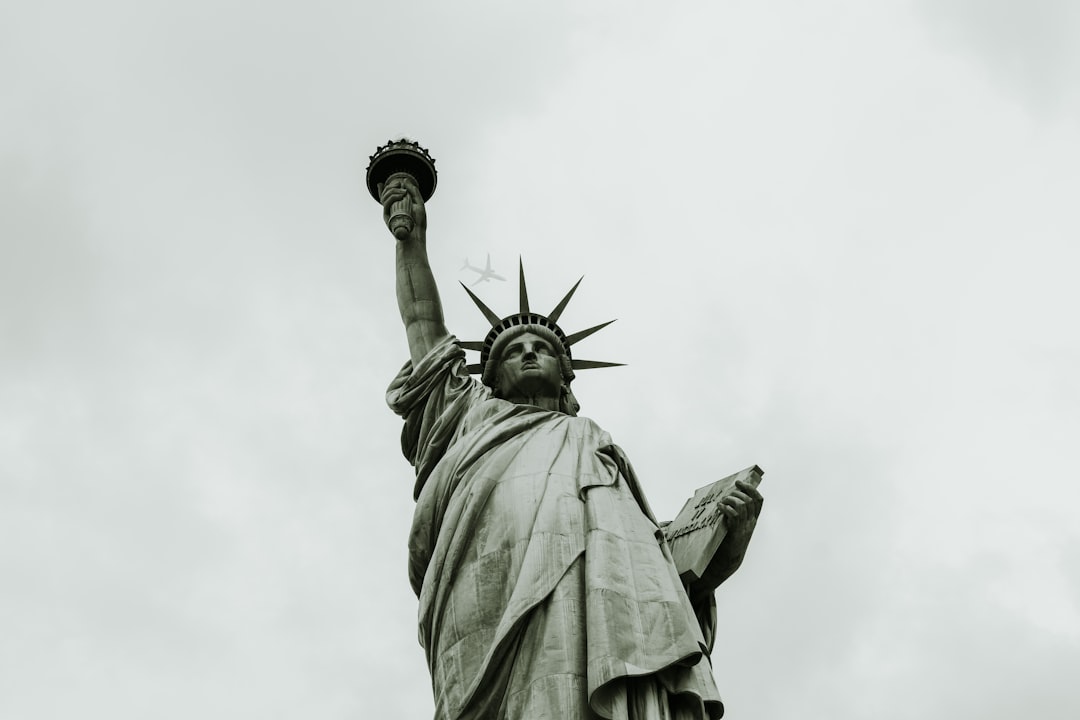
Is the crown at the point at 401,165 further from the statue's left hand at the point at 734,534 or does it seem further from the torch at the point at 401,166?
the statue's left hand at the point at 734,534

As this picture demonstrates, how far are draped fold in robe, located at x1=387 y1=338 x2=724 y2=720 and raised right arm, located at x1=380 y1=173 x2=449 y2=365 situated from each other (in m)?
1.51

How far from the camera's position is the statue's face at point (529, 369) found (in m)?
14.7

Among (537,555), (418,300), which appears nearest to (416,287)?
(418,300)

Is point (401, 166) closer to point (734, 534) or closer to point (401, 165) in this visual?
point (401, 165)

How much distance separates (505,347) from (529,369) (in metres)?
0.48

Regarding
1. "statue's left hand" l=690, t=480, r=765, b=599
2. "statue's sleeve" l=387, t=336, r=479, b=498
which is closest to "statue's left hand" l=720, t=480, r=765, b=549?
"statue's left hand" l=690, t=480, r=765, b=599

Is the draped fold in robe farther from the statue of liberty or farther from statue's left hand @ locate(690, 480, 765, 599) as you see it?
statue's left hand @ locate(690, 480, 765, 599)

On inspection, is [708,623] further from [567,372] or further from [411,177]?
[411,177]

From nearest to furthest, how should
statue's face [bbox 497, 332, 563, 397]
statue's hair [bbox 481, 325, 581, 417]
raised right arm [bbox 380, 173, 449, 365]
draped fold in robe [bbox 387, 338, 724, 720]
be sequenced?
draped fold in robe [bbox 387, 338, 724, 720]
statue's face [bbox 497, 332, 563, 397]
statue's hair [bbox 481, 325, 581, 417]
raised right arm [bbox 380, 173, 449, 365]

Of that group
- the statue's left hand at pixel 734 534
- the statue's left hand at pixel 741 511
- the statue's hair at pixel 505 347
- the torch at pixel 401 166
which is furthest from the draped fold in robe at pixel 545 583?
the torch at pixel 401 166

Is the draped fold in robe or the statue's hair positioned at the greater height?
the statue's hair

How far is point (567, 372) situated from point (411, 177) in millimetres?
3026

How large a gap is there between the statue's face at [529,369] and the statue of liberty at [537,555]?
0.01 meters

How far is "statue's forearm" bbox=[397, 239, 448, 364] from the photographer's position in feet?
51.2
